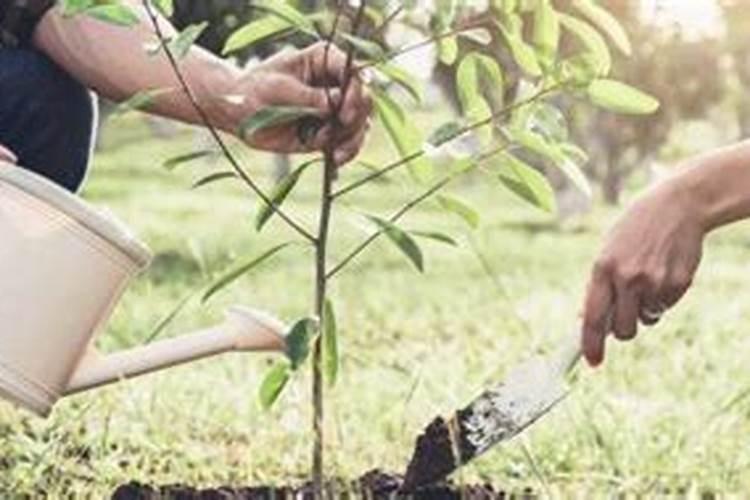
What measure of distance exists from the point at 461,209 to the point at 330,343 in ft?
0.74

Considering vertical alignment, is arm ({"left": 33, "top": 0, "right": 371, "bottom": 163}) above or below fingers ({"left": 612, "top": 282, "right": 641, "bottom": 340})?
above

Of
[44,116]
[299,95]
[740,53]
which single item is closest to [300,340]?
[299,95]

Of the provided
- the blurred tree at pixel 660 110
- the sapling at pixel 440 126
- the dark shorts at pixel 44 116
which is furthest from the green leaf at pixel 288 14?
the blurred tree at pixel 660 110

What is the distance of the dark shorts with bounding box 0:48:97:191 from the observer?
9.82ft

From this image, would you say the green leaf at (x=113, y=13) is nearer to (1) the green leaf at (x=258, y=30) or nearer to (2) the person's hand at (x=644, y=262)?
(1) the green leaf at (x=258, y=30)

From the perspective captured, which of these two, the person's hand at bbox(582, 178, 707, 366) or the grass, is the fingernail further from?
the person's hand at bbox(582, 178, 707, 366)

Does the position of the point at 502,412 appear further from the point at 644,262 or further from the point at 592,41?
the point at 592,41

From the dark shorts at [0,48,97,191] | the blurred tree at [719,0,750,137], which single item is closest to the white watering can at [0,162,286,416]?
the dark shorts at [0,48,97,191]

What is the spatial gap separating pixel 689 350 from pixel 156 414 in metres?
1.95

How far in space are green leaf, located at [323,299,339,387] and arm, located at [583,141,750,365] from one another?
297 mm

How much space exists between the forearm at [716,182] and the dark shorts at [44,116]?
114 centimetres

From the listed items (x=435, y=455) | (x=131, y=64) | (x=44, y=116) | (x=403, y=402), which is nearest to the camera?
(x=435, y=455)

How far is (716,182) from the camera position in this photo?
7.54 feet

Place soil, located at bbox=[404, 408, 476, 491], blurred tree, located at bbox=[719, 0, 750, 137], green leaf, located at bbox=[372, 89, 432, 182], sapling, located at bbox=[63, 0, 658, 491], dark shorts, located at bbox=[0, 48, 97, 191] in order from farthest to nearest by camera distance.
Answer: blurred tree, located at bbox=[719, 0, 750, 137]
dark shorts, located at bbox=[0, 48, 97, 191]
soil, located at bbox=[404, 408, 476, 491]
green leaf, located at bbox=[372, 89, 432, 182]
sapling, located at bbox=[63, 0, 658, 491]
